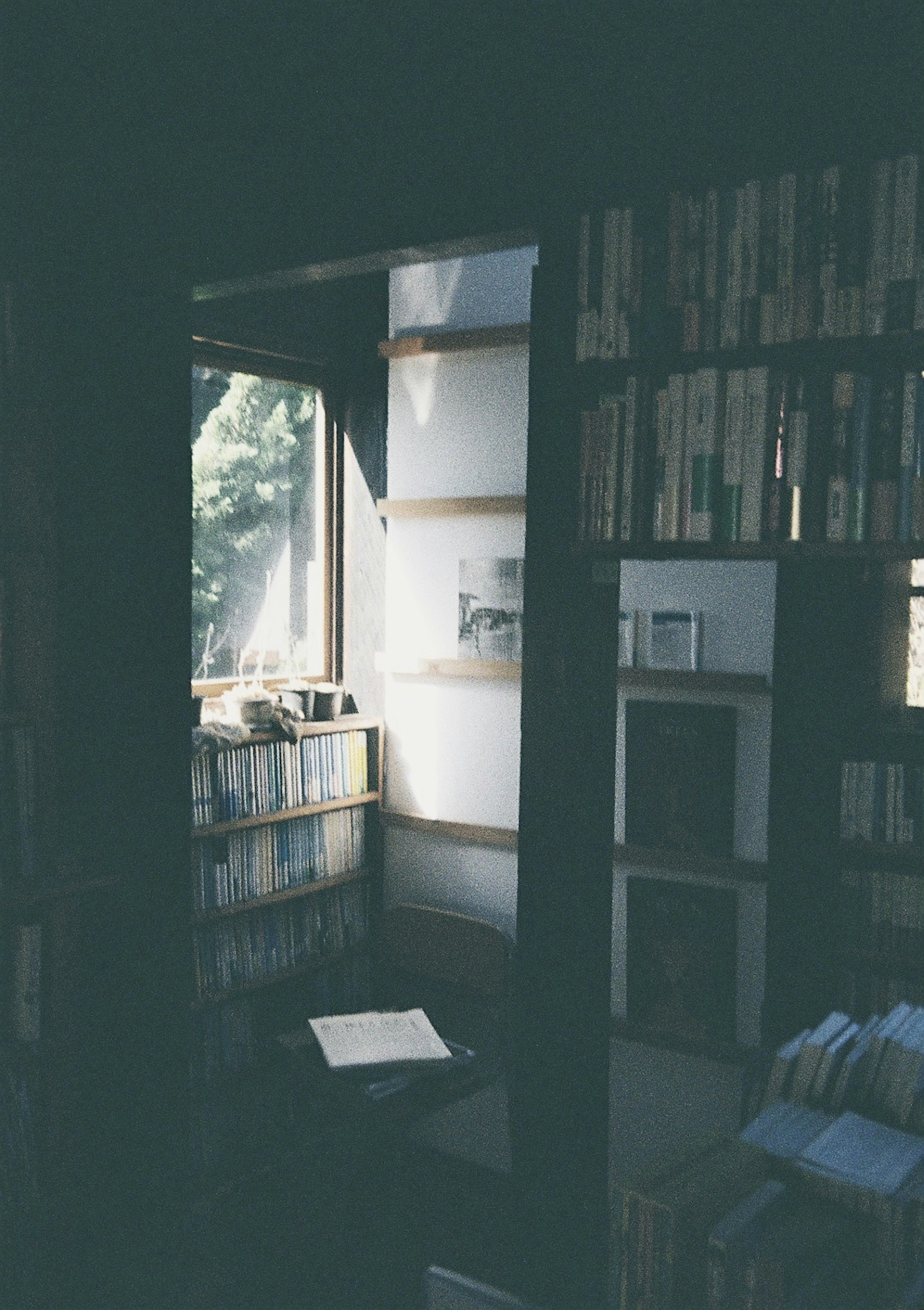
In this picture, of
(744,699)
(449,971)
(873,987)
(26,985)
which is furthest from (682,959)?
(26,985)

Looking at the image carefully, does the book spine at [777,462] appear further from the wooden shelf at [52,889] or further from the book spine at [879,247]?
the wooden shelf at [52,889]

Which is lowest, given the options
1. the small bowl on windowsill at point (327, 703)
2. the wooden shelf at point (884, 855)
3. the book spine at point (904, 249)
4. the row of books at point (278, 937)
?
the row of books at point (278, 937)

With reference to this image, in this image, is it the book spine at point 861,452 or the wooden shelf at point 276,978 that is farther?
the wooden shelf at point 276,978

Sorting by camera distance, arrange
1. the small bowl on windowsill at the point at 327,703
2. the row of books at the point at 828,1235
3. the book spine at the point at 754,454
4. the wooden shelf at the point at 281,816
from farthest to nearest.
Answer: the small bowl on windowsill at the point at 327,703, the wooden shelf at the point at 281,816, the book spine at the point at 754,454, the row of books at the point at 828,1235

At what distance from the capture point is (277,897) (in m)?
3.69

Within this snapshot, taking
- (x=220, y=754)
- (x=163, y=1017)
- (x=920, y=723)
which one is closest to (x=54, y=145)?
(x=220, y=754)

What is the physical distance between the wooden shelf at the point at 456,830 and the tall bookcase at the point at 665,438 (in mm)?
1558

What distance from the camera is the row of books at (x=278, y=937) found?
3543mm

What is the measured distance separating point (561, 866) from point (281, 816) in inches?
67.7

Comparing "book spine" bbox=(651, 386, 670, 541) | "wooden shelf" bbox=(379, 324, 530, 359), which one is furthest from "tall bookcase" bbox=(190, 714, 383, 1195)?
"book spine" bbox=(651, 386, 670, 541)

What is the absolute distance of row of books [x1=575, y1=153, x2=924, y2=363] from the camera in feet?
5.76

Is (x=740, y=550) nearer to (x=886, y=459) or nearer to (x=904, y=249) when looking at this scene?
(x=886, y=459)

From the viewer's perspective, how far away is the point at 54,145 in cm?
270

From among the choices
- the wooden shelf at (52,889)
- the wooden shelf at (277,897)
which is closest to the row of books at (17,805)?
the wooden shelf at (52,889)
